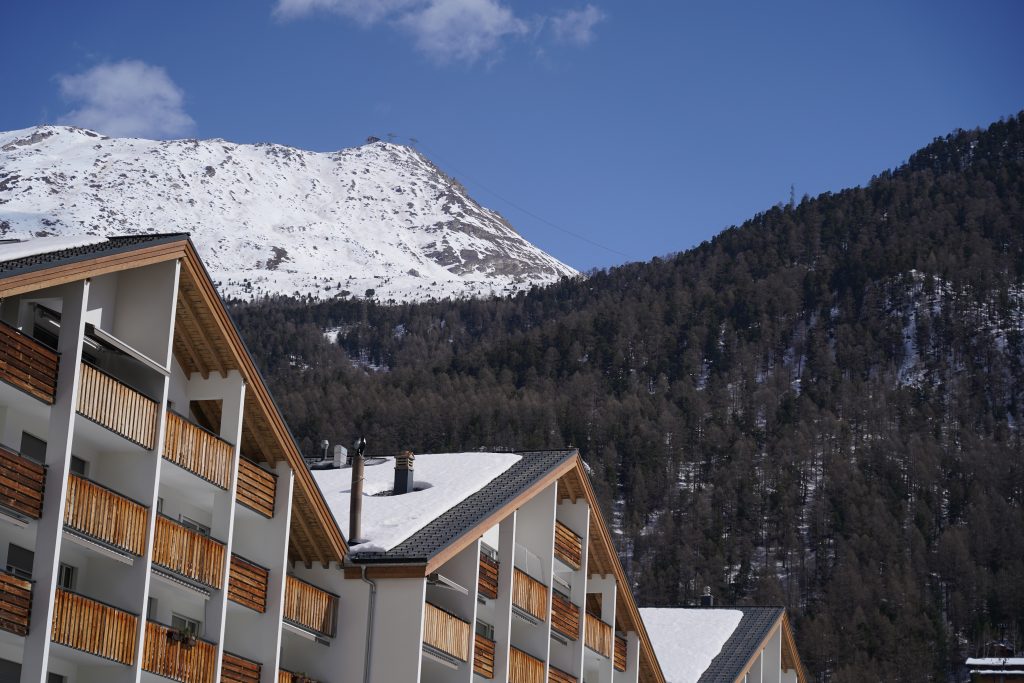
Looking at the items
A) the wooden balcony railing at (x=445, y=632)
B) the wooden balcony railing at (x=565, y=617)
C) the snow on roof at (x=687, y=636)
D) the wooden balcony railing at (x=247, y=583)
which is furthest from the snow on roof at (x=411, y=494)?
the snow on roof at (x=687, y=636)

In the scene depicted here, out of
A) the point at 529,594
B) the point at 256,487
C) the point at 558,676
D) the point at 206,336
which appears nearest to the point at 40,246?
the point at 206,336

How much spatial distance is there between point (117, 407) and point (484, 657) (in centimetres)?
1521

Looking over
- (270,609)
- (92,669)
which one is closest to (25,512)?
(92,669)

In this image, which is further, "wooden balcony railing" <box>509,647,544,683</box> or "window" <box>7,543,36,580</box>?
"wooden balcony railing" <box>509,647,544,683</box>

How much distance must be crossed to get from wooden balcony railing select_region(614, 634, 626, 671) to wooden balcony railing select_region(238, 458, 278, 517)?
1799 centimetres

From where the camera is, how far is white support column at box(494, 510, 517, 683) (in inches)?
1635

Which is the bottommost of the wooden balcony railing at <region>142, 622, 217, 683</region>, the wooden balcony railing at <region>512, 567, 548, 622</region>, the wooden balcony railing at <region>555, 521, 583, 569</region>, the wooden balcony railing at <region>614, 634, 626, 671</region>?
the wooden balcony railing at <region>142, 622, 217, 683</region>

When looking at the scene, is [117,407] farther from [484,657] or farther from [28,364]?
[484,657]

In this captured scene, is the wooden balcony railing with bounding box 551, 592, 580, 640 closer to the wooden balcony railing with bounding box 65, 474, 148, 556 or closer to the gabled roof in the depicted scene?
the gabled roof

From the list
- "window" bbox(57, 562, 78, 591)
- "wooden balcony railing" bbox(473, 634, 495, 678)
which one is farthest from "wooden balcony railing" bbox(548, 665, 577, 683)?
"window" bbox(57, 562, 78, 591)

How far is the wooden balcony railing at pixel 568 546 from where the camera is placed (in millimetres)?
45812

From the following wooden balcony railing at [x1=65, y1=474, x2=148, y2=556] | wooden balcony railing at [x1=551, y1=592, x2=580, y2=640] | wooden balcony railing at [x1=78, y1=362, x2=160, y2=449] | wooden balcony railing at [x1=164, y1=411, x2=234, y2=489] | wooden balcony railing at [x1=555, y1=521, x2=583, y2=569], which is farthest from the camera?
wooden balcony railing at [x1=555, y1=521, x2=583, y2=569]

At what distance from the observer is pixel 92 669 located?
29625 millimetres

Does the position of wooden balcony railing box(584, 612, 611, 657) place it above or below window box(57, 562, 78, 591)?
above
